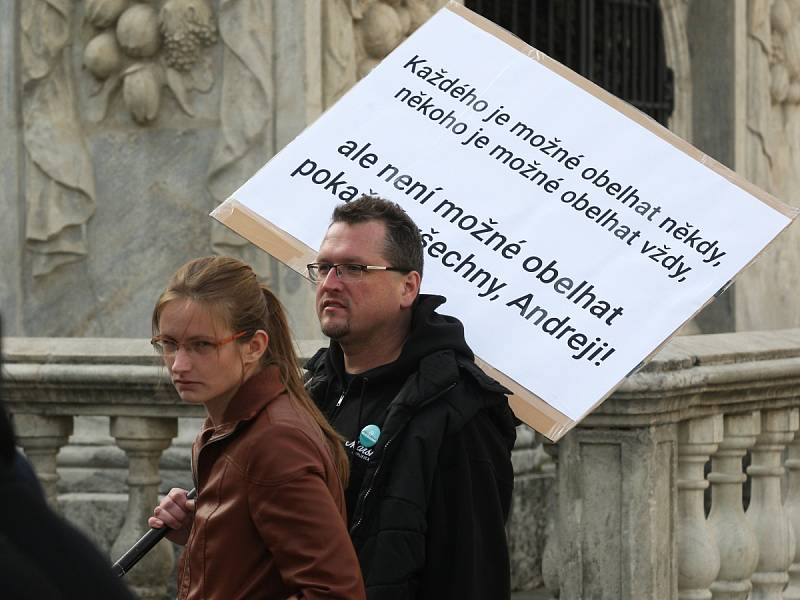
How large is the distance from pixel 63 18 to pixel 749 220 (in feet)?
14.4

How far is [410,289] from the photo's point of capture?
3.05 metres

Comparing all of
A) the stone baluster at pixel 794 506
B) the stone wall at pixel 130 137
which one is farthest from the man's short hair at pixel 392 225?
the stone wall at pixel 130 137

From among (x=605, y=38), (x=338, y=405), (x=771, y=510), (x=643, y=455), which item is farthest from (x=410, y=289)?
(x=605, y=38)

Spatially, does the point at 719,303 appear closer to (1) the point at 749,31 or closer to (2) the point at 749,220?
(1) the point at 749,31

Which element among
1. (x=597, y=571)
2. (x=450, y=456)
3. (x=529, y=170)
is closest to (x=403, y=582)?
(x=450, y=456)

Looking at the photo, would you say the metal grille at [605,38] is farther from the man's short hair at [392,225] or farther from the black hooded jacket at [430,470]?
the black hooded jacket at [430,470]

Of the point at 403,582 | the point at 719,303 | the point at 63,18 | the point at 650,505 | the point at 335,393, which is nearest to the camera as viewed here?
the point at 403,582

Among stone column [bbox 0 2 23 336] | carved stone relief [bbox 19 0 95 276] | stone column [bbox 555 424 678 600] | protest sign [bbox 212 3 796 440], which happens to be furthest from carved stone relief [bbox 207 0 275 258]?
protest sign [bbox 212 3 796 440]

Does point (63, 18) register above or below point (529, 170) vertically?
above

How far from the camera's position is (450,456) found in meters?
2.93

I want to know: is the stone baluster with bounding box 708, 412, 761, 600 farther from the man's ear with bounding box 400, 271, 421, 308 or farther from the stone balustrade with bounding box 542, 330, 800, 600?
the man's ear with bounding box 400, 271, 421, 308

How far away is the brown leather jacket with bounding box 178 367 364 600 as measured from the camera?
252 cm

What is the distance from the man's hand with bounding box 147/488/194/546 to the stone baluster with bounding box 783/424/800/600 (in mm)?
2395

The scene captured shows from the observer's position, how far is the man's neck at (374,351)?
120 inches
